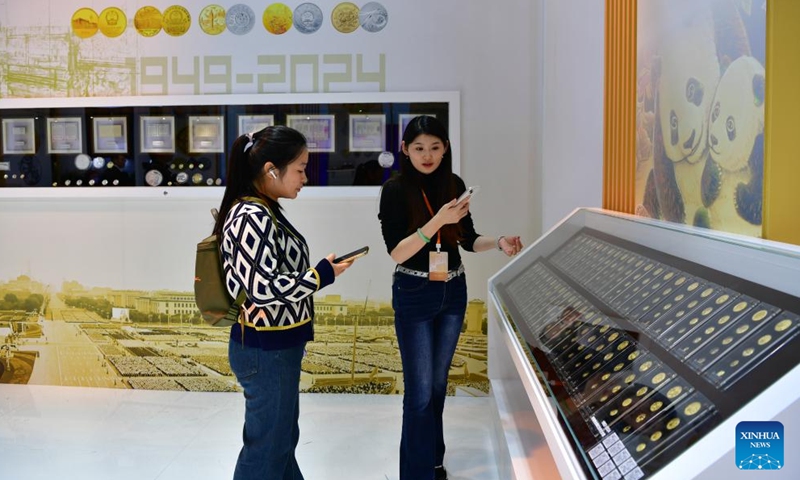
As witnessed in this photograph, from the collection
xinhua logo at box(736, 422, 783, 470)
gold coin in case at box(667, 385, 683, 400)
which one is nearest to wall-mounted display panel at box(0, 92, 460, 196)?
gold coin in case at box(667, 385, 683, 400)

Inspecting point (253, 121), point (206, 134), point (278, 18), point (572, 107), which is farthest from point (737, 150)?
point (206, 134)

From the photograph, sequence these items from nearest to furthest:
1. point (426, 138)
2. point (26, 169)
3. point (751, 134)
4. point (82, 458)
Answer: point (751, 134), point (426, 138), point (82, 458), point (26, 169)

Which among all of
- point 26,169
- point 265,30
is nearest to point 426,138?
point 265,30

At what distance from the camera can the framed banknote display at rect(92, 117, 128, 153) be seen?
171 inches

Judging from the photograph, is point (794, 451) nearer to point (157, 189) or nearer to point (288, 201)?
point (288, 201)

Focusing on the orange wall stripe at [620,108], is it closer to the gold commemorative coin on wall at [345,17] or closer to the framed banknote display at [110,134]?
the gold commemorative coin on wall at [345,17]

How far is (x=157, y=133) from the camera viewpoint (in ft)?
14.2

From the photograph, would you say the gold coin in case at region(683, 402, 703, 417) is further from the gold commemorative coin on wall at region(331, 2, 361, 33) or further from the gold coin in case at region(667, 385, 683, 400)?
the gold commemorative coin on wall at region(331, 2, 361, 33)

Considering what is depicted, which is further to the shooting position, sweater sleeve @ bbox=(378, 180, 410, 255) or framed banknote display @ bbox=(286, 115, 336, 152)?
framed banknote display @ bbox=(286, 115, 336, 152)

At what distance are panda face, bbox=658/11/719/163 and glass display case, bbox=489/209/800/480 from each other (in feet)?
0.92

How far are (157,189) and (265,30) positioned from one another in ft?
4.28

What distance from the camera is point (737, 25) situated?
142 centimetres

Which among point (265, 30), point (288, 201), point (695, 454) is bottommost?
point (695, 454)

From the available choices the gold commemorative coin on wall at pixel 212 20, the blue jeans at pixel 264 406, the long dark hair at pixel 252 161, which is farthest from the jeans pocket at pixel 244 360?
the gold commemorative coin on wall at pixel 212 20
